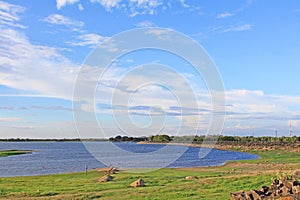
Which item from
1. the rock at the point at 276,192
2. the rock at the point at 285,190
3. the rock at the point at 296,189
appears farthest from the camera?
the rock at the point at 285,190

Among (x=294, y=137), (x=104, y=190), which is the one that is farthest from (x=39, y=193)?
(x=294, y=137)

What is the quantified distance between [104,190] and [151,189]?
3448 mm

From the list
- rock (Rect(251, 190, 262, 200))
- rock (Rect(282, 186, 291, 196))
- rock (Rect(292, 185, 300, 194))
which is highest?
rock (Rect(292, 185, 300, 194))

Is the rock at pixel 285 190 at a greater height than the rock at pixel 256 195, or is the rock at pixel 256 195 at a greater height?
the rock at pixel 285 190

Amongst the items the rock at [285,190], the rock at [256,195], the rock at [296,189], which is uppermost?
the rock at [296,189]

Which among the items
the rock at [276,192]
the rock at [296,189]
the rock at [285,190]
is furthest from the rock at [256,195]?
the rock at [296,189]

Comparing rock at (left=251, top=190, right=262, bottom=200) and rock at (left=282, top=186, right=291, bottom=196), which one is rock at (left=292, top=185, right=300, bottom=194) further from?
rock at (left=251, top=190, right=262, bottom=200)

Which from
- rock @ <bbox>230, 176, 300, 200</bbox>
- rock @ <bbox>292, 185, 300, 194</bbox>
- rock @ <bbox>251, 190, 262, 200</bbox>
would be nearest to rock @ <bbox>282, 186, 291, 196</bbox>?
rock @ <bbox>230, 176, 300, 200</bbox>

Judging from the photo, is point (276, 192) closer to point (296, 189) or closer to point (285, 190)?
point (285, 190)

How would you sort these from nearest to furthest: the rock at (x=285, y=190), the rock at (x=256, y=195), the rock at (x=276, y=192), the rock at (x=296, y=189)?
the rock at (x=296, y=189)
the rock at (x=276, y=192)
the rock at (x=285, y=190)
the rock at (x=256, y=195)

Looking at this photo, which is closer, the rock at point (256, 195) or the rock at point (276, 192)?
the rock at point (276, 192)

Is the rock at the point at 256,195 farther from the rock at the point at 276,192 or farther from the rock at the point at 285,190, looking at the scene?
the rock at the point at 285,190

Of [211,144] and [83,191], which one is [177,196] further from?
[211,144]

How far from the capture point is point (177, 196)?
2202cm
